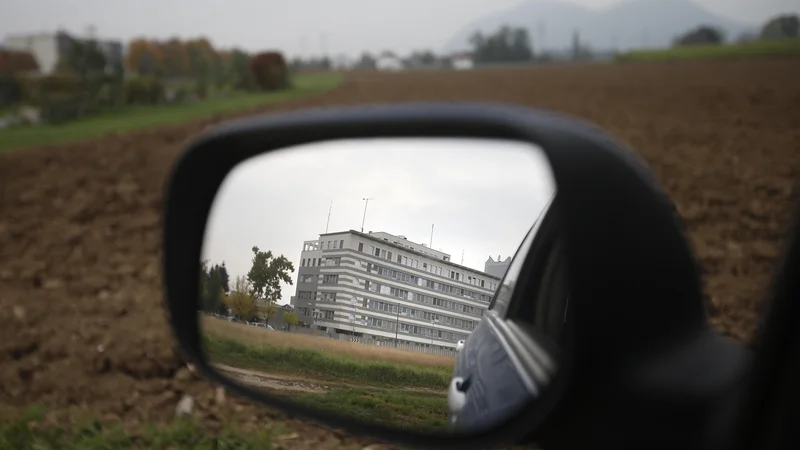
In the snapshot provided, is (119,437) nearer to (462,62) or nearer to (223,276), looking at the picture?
(223,276)

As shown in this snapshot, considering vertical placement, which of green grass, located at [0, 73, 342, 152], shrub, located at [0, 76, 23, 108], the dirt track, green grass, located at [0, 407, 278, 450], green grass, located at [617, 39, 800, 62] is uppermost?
green grass, located at [617, 39, 800, 62]

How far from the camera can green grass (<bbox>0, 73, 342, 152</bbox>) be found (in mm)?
16375

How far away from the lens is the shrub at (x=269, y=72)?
29.4 metres

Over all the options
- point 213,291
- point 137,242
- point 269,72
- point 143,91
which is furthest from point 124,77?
point 213,291

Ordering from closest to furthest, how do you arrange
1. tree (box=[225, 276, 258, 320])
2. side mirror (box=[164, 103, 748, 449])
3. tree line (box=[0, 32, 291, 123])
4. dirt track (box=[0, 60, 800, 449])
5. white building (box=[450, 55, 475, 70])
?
side mirror (box=[164, 103, 748, 449]) → tree (box=[225, 276, 258, 320]) → dirt track (box=[0, 60, 800, 449]) → tree line (box=[0, 32, 291, 123]) → white building (box=[450, 55, 475, 70])

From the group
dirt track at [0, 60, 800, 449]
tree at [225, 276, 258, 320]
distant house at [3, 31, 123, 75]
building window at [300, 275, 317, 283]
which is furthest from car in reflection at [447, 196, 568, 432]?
distant house at [3, 31, 123, 75]

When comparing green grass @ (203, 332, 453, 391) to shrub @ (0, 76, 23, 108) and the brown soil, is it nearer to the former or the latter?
the brown soil

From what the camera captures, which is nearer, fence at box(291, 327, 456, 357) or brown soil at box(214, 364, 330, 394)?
fence at box(291, 327, 456, 357)

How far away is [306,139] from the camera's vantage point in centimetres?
172

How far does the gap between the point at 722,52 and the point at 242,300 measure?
39.0 m

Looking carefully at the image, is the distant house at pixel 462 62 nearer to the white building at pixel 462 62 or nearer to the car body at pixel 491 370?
the white building at pixel 462 62

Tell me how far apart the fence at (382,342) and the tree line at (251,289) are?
56 mm

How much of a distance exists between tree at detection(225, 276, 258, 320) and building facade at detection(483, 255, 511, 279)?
69 centimetres

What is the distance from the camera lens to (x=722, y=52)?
1400 inches
